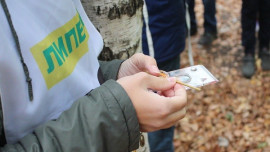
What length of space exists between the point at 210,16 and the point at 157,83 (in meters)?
3.97

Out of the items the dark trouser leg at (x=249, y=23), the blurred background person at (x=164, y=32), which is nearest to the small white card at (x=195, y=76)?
the blurred background person at (x=164, y=32)

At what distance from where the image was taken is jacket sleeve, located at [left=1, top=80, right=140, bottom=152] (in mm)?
887

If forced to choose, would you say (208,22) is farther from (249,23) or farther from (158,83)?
(158,83)

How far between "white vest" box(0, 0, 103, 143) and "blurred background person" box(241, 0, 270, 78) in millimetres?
3173

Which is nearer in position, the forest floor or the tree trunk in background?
the tree trunk in background

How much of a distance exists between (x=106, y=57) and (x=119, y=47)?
9 centimetres

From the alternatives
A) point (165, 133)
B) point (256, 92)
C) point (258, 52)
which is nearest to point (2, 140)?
point (165, 133)

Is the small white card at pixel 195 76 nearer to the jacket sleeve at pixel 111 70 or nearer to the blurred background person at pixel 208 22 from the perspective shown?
the jacket sleeve at pixel 111 70

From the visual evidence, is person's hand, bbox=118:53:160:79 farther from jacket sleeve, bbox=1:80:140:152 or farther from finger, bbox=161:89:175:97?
jacket sleeve, bbox=1:80:140:152

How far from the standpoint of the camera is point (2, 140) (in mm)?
919

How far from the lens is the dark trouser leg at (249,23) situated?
3.78 metres

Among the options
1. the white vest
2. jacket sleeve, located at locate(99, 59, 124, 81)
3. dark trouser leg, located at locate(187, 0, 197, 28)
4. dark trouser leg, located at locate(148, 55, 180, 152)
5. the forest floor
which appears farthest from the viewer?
dark trouser leg, located at locate(187, 0, 197, 28)

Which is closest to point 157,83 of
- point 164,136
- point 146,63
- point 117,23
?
point 146,63

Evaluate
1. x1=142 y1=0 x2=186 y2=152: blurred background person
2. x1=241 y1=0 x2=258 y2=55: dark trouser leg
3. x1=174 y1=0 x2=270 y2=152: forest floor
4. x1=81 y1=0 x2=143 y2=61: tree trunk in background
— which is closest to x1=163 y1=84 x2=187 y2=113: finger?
x1=81 y1=0 x2=143 y2=61: tree trunk in background
